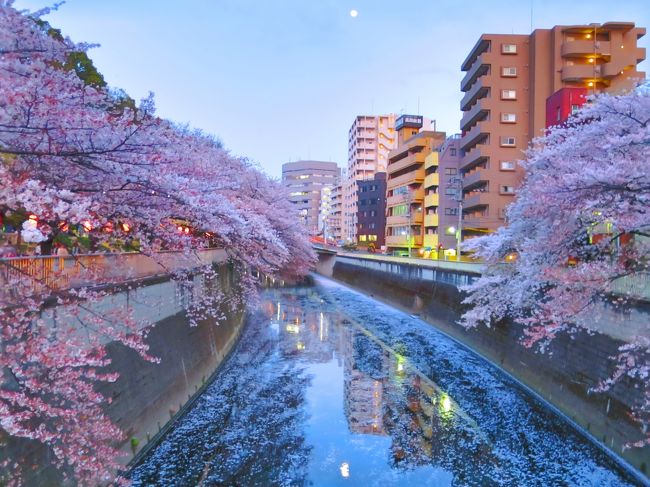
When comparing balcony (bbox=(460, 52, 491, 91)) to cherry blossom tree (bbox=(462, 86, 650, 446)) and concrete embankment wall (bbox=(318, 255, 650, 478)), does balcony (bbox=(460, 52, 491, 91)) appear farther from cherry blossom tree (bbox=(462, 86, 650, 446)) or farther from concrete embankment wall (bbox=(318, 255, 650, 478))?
cherry blossom tree (bbox=(462, 86, 650, 446))

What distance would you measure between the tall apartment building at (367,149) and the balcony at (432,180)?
166 ft

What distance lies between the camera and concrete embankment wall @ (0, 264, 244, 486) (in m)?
7.40

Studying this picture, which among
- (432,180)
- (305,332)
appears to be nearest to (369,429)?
(305,332)

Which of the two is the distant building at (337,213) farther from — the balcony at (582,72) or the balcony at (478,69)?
the balcony at (582,72)

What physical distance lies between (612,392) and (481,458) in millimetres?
3796

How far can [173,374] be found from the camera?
13469 millimetres

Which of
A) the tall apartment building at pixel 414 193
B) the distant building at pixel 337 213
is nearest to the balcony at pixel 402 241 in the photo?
the tall apartment building at pixel 414 193

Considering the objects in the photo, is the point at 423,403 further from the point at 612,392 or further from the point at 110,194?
the point at 110,194

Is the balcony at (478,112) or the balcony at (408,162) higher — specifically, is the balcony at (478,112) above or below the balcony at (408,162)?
above

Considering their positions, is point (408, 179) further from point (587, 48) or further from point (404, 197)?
point (587, 48)

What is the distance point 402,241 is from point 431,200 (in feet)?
29.6

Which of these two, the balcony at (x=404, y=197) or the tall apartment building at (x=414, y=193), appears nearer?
the tall apartment building at (x=414, y=193)

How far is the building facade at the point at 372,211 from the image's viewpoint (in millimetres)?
83750

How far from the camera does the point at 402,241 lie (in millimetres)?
59375
